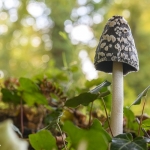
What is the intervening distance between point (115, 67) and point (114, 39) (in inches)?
3.0

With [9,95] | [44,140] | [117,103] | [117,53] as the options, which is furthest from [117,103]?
[9,95]

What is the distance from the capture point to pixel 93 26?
16.2ft

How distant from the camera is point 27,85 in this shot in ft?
2.72

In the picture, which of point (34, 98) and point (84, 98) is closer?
point (84, 98)

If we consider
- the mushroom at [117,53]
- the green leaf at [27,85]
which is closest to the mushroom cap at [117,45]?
the mushroom at [117,53]

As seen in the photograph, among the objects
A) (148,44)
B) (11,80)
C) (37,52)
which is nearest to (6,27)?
(37,52)

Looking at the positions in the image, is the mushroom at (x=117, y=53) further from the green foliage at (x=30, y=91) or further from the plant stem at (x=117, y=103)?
the green foliage at (x=30, y=91)

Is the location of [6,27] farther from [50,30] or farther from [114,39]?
[114,39]

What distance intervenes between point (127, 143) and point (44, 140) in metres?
0.14

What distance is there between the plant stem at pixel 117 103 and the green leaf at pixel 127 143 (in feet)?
0.52

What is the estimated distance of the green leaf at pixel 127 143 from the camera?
1.54ft

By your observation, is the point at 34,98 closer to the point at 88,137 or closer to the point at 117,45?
the point at 117,45

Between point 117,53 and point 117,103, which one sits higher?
point 117,53

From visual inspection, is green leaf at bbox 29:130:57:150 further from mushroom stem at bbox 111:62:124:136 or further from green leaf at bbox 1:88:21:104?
green leaf at bbox 1:88:21:104
